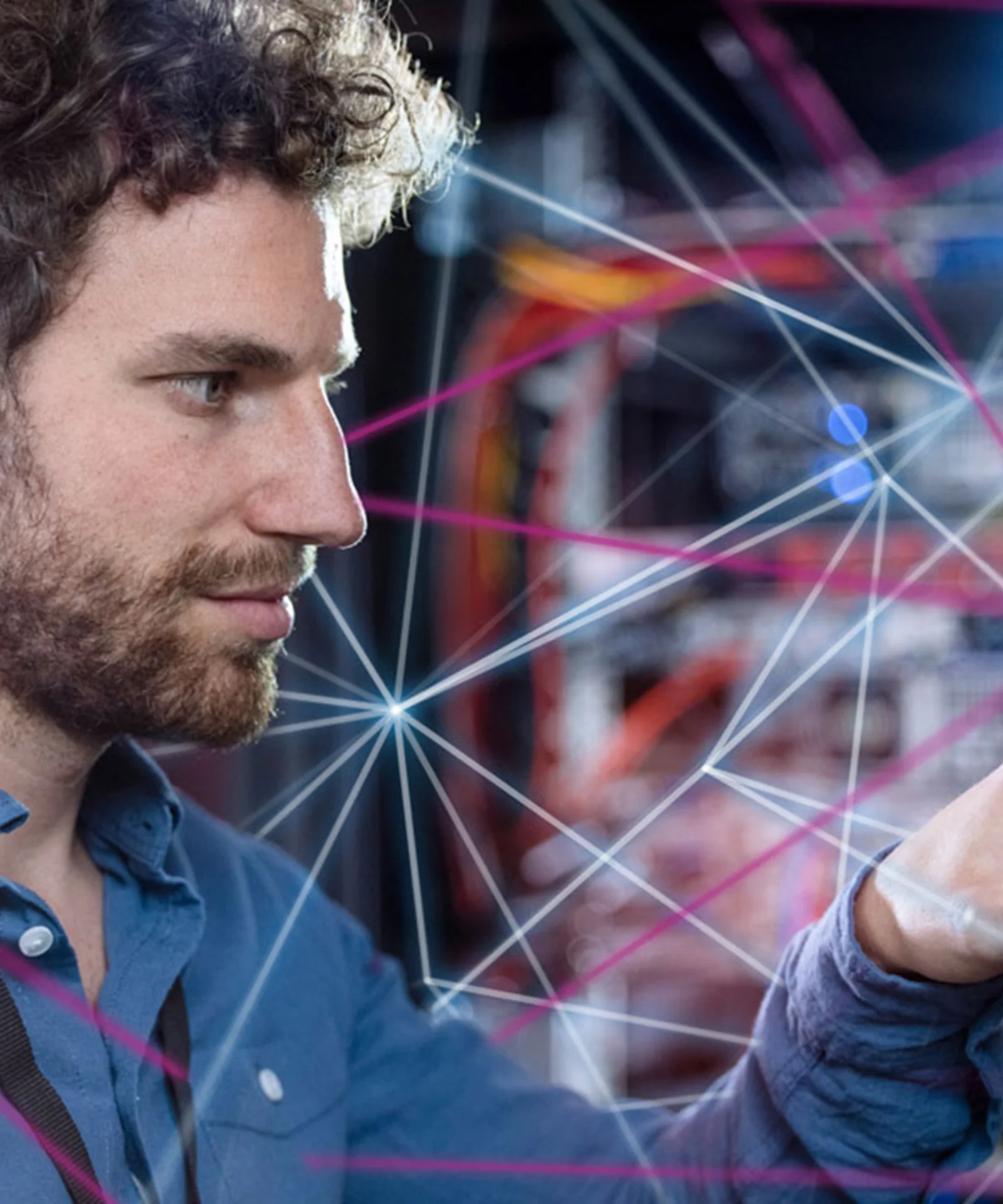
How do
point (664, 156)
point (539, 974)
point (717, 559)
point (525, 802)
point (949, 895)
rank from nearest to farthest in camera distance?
point (949, 895), point (539, 974), point (717, 559), point (664, 156), point (525, 802)

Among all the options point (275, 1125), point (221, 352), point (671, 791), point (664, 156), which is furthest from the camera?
point (664, 156)

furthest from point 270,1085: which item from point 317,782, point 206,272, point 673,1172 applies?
point 317,782

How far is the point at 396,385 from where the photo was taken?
1549 mm

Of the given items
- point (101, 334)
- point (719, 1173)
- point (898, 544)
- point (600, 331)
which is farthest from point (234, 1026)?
point (600, 331)

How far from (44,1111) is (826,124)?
1153 mm

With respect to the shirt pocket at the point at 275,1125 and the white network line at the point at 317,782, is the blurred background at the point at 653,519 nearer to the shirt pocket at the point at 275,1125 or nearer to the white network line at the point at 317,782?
the white network line at the point at 317,782

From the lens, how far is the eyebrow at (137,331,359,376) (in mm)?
844

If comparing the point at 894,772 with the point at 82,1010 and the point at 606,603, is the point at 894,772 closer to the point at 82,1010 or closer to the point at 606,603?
the point at 606,603

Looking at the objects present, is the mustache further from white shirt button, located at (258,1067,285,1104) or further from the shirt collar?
white shirt button, located at (258,1067,285,1104)

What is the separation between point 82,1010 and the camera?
0.88 m

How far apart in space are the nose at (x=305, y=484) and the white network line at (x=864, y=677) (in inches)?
13.1

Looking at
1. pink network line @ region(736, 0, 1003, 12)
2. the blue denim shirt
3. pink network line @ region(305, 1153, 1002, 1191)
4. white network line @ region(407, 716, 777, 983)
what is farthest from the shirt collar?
pink network line @ region(736, 0, 1003, 12)

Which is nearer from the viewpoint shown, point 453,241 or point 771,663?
point 771,663

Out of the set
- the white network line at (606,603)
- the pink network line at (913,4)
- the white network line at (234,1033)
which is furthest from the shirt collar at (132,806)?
the pink network line at (913,4)
